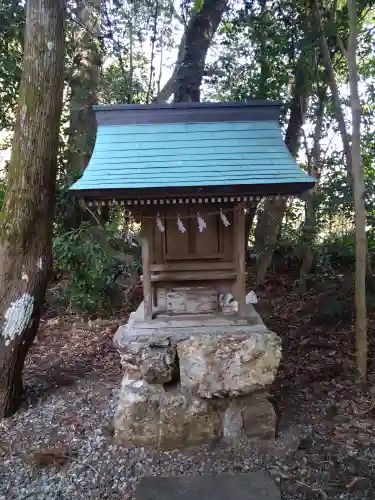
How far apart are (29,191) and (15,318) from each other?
4.55ft

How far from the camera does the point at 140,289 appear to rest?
28.8 ft

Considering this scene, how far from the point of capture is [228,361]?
4301 millimetres

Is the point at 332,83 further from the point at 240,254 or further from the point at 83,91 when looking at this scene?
the point at 83,91

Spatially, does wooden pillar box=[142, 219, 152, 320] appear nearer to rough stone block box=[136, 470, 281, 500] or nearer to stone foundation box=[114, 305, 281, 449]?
stone foundation box=[114, 305, 281, 449]

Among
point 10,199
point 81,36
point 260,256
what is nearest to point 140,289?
point 260,256

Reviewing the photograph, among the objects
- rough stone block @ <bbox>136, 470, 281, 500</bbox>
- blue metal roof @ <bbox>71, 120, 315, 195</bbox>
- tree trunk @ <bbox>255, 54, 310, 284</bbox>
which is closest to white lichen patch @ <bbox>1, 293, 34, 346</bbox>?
blue metal roof @ <bbox>71, 120, 315, 195</bbox>

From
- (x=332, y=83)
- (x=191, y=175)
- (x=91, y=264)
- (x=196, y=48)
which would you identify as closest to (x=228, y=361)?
(x=191, y=175)

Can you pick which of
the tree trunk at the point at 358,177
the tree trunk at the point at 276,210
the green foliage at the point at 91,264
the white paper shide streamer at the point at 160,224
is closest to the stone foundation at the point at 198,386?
the white paper shide streamer at the point at 160,224

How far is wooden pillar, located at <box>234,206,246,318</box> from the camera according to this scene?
4324mm

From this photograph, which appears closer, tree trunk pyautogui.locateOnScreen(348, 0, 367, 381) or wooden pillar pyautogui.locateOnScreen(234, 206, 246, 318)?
wooden pillar pyautogui.locateOnScreen(234, 206, 246, 318)

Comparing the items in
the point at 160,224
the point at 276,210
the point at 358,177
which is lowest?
the point at 160,224

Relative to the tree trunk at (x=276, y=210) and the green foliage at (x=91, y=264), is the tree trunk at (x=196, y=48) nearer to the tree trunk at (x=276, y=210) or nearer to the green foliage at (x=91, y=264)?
the tree trunk at (x=276, y=210)

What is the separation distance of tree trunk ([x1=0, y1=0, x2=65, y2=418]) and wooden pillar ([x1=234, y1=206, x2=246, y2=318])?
6.93ft

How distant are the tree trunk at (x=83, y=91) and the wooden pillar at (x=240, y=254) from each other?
13.5 feet
